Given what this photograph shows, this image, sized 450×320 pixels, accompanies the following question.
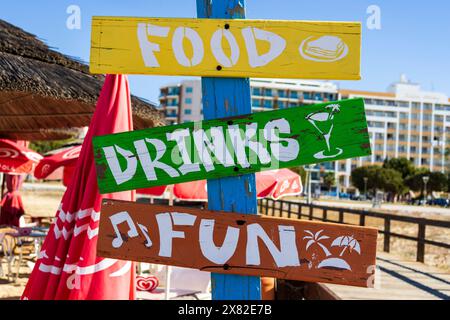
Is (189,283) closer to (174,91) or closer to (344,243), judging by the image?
(344,243)

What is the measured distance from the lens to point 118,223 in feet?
5.64

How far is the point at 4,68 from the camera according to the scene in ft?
13.0

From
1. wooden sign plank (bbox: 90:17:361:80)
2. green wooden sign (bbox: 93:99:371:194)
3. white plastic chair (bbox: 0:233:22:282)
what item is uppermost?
wooden sign plank (bbox: 90:17:361:80)

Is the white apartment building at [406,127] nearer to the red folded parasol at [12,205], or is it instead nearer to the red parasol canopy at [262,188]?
the red folded parasol at [12,205]

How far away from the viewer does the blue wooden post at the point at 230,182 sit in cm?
171

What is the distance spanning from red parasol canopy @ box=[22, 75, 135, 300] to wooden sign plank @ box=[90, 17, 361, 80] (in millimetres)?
1224

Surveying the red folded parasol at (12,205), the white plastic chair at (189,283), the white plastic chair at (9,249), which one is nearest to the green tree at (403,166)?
the red folded parasol at (12,205)

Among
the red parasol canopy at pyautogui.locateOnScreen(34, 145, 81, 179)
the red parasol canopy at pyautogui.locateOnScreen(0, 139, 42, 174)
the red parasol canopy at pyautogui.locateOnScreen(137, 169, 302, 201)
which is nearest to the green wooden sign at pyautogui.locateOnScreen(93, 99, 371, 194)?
the red parasol canopy at pyautogui.locateOnScreen(137, 169, 302, 201)

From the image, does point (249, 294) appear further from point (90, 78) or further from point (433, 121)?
point (433, 121)

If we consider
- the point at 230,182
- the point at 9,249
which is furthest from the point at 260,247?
the point at 9,249

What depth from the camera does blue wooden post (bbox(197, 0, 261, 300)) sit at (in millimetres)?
1707

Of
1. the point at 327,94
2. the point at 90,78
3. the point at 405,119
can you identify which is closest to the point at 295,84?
the point at 327,94

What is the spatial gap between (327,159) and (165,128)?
22.2 inches

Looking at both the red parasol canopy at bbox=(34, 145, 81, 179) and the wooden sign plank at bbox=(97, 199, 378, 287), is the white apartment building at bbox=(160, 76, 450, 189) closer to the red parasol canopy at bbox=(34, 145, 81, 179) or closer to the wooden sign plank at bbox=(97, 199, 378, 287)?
the red parasol canopy at bbox=(34, 145, 81, 179)
